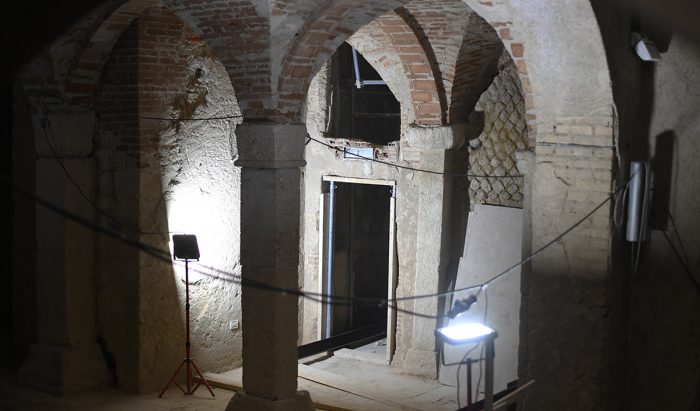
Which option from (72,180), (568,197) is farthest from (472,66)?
(72,180)

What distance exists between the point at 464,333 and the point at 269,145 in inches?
109

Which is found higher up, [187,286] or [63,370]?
[187,286]

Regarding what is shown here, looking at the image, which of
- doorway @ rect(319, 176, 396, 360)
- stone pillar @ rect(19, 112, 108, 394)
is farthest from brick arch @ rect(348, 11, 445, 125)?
stone pillar @ rect(19, 112, 108, 394)

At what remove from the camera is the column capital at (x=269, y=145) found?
681cm

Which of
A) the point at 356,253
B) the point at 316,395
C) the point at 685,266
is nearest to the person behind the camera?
the point at 685,266

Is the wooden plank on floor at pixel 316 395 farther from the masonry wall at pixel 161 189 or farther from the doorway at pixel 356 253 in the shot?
the doorway at pixel 356 253

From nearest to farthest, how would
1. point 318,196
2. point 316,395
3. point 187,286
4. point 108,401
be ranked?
point 187,286 < point 108,401 < point 316,395 < point 318,196

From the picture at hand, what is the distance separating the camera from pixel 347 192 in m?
12.4

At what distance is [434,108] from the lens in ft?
31.5

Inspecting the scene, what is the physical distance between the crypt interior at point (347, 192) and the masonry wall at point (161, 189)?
0.08 ft

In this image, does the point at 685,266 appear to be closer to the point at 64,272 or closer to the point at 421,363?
the point at 421,363

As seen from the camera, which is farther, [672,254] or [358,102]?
[358,102]

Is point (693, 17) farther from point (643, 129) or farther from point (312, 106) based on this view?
point (312, 106)

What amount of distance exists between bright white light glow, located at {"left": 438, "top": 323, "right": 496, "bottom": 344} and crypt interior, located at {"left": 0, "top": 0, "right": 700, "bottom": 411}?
226 millimetres
